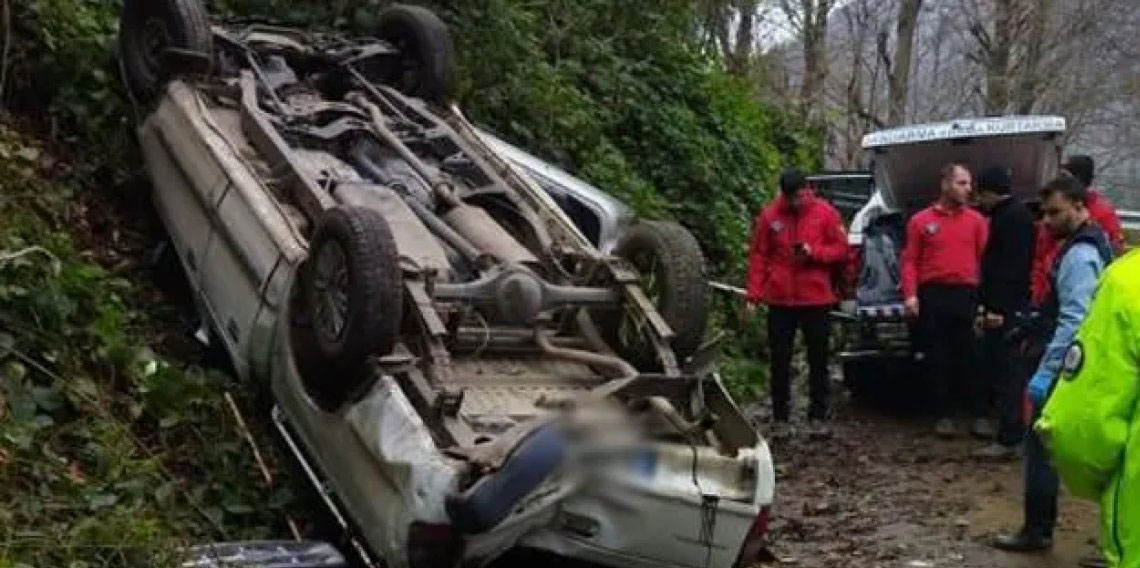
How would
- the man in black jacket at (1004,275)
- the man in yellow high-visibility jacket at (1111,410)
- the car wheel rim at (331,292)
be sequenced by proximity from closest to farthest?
the man in yellow high-visibility jacket at (1111,410) < the car wheel rim at (331,292) < the man in black jacket at (1004,275)

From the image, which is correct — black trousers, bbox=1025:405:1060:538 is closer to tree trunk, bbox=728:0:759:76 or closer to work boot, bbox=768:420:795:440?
work boot, bbox=768:420:795:440

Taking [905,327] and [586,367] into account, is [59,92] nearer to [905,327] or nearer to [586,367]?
[586,367]

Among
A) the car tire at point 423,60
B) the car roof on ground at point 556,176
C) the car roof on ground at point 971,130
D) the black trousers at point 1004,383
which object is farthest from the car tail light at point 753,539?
the car roof on ground at point 971,130

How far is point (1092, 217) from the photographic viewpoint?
7.45 metres

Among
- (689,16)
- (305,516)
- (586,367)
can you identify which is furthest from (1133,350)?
(689,16)

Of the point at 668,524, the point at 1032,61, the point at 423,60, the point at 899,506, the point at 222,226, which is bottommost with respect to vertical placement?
the point at 899,506

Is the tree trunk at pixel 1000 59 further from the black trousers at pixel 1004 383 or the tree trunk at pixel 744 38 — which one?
the black trousers at pixel 1004 383

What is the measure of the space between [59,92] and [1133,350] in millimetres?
6261

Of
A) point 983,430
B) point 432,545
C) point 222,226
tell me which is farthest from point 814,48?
point 432,545

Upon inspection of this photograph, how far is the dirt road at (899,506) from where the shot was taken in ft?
22.2

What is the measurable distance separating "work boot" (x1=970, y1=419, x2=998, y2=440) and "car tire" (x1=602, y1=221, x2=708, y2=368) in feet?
10.7

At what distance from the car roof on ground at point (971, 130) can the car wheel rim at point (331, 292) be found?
4728 millimetres

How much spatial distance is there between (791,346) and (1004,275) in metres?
1.32

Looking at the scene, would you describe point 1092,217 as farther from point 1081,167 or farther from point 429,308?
point 429,308
